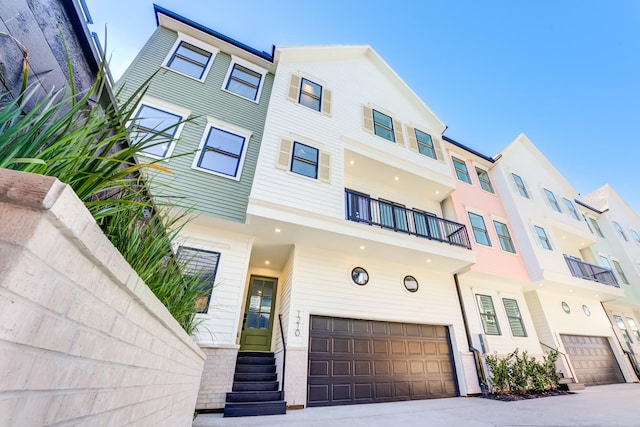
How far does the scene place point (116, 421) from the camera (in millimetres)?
1113

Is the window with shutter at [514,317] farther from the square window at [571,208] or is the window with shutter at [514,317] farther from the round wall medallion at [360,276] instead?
the square window at [571,208]

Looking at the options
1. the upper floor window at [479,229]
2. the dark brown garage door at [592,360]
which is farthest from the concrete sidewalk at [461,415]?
the upper floor window at [479,229]

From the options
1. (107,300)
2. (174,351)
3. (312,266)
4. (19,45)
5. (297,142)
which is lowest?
(174,351)

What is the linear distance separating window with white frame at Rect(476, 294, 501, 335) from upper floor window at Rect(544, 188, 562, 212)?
314 inches

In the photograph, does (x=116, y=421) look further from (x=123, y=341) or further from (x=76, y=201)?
(x=76, y=201)

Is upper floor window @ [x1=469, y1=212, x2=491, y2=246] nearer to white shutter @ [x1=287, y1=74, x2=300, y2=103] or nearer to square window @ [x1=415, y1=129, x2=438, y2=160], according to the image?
square window @ [x1=415, y1=129, x2=438, y2=160]

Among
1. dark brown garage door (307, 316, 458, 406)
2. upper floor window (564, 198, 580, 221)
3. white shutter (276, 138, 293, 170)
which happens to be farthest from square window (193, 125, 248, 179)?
upper floor window (564, 198, 580, 221)

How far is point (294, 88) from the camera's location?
8.38 m

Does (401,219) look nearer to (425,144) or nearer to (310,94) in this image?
(425,144)

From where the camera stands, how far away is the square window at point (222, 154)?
6.74 metres

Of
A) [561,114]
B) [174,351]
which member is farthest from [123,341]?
[561,114]

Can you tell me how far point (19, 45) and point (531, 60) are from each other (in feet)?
84.9

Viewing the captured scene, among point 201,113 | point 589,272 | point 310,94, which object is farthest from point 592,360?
point 201,113

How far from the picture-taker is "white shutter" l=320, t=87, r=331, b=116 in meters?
8.63
